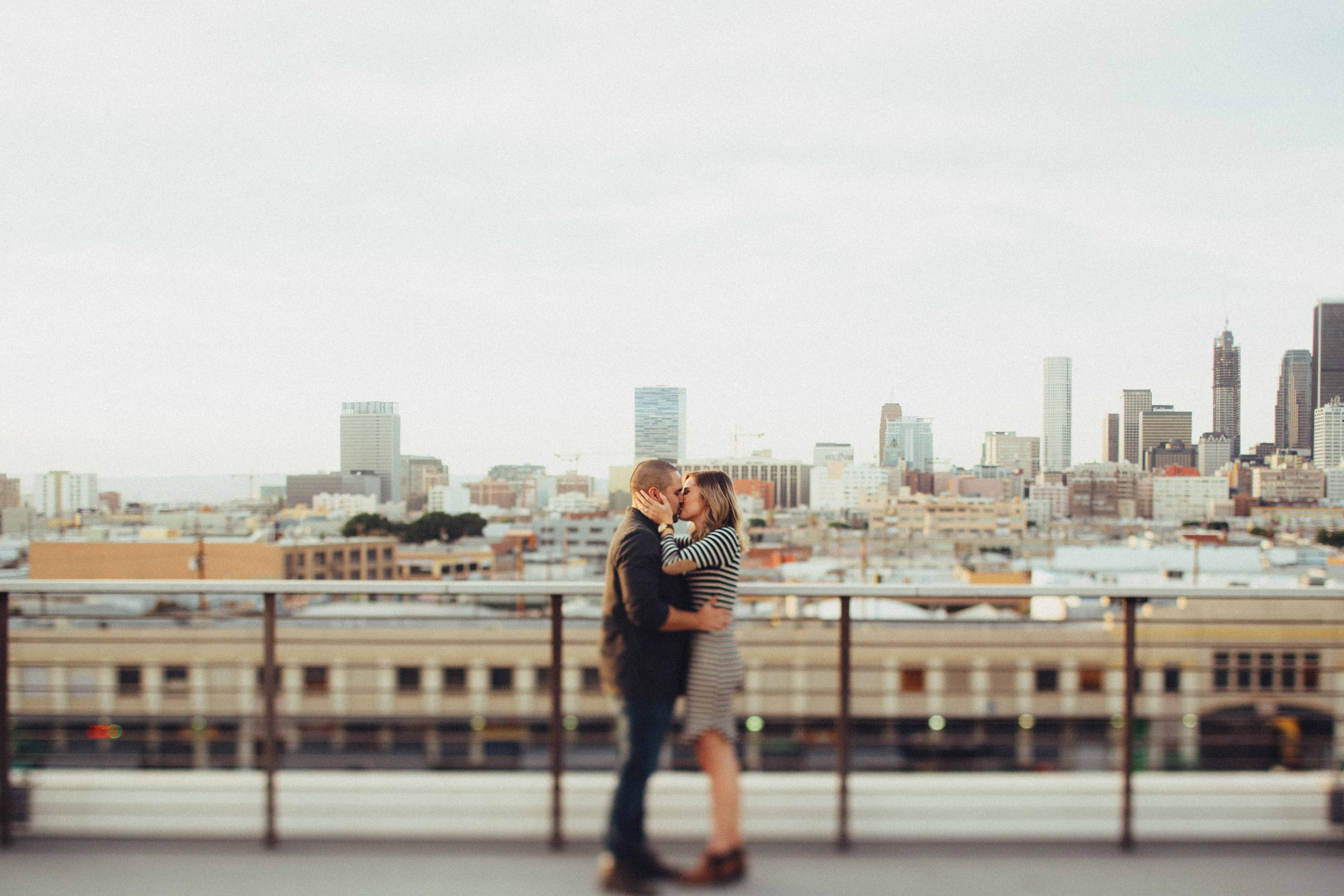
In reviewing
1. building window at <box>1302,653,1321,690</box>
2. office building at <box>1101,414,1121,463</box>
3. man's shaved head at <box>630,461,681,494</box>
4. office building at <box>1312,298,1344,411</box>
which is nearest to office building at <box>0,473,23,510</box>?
man's shaved head at <box>630,461,681,494</box>

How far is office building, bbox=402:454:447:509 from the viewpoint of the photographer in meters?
47.7

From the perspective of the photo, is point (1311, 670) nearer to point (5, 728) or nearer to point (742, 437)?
point (5, 728)

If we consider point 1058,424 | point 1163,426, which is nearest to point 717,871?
point 1058,424

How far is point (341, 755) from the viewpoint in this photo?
3088 millimetres

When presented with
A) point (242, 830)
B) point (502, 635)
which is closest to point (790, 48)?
point (502, 635)

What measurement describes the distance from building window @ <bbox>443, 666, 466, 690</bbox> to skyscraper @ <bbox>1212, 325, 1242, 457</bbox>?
233 feet

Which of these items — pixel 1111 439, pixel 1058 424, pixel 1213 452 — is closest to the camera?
pixel 1213 452

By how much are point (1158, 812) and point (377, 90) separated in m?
6.59

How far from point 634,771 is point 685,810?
16.3 inches

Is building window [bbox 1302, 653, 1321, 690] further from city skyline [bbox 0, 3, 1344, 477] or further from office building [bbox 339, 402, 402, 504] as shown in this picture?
office building [bbox 339, 402, 402, 504]

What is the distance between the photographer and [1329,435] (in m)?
53.4

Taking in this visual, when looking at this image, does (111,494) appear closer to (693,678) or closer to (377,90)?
(377,90)

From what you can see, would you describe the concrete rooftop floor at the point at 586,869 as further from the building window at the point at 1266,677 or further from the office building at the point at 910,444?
the office building at the point at 910,444

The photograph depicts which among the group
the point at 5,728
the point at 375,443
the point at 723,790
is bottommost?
the point at 723,790
